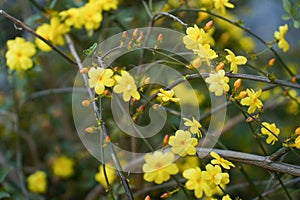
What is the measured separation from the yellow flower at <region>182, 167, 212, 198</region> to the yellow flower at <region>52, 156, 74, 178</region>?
0.95 metres

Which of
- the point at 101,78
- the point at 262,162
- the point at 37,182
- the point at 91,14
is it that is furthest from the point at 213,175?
the point at 37,182

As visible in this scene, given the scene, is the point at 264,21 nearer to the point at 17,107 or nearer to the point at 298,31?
the point at 298,31

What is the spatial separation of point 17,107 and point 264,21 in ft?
5.36

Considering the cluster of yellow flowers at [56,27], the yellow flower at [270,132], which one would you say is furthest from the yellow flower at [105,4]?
the yellow flower at [270,132]

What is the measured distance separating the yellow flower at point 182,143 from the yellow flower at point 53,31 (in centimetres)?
63

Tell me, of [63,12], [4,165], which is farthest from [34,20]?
[4,165]

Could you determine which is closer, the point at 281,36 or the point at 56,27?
the point at 281,36

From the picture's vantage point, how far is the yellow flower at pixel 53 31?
1.33 m

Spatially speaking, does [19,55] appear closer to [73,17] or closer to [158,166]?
[73,17]

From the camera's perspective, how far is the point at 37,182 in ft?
5.16

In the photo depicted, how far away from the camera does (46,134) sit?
193 cm

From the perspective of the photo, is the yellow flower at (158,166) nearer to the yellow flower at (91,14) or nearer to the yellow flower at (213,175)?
the yellow flower at (213,175)

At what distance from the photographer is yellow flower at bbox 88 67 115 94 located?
0.89 meters

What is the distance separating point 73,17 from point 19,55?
0.18 meters
